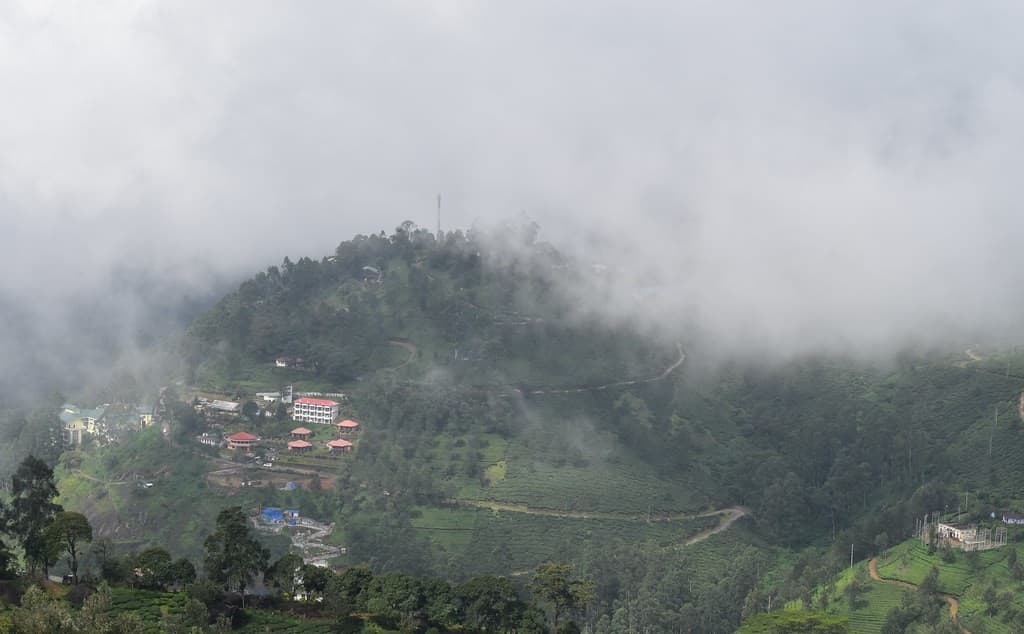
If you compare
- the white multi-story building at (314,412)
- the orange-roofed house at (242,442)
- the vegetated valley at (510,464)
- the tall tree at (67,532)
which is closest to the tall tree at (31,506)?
the vegetated valley at (510,464)

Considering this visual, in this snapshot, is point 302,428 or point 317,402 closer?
point 302,428

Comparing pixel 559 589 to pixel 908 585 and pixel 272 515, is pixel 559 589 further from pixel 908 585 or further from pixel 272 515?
pixel 272 515

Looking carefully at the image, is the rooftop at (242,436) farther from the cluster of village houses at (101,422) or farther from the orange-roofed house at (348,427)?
the cluster of village houses at (101,422)

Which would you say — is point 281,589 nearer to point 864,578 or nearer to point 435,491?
point 435,491

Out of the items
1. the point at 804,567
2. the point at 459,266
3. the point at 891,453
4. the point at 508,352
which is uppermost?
the point at 459,266

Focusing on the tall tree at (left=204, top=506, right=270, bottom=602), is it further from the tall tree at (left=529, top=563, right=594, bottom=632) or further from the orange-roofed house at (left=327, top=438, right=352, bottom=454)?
the orange-roofed house at (left=327, top=438, right=352, bottom=454)

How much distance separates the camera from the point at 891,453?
51094mm

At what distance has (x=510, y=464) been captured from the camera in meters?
50.5

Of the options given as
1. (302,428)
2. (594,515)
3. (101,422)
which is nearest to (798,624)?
(594,515)

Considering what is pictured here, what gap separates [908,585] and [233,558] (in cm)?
2182

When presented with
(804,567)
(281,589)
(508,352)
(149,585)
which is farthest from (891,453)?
(149,585)

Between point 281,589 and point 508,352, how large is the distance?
25935 mm

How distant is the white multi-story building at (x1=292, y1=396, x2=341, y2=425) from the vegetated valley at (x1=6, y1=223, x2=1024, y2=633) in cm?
37

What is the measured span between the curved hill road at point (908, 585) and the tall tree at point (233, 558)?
20.6 meters
